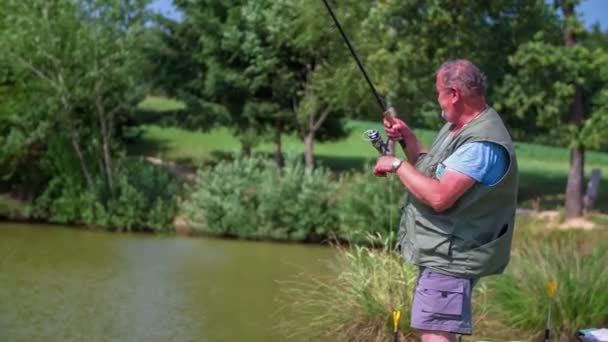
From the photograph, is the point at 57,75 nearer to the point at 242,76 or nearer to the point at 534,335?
the point at 242,76

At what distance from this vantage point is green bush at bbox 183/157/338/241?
1452 centimetres

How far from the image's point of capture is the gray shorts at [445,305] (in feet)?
11.0

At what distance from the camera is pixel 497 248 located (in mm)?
3365

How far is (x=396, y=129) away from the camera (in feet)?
12.5

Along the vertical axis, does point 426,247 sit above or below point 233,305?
above

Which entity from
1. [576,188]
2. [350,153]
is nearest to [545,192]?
[576,188]

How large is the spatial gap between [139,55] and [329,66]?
15.0ft

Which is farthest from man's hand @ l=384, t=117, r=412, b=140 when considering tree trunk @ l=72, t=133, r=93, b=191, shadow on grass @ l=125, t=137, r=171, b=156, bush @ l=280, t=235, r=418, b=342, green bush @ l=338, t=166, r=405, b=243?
shadow on grass @ l=125, t=137, r=171, b=156

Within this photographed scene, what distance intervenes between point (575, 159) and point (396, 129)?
1404 cm

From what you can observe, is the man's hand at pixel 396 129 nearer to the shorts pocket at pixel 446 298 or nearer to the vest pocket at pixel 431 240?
the vest pocket at pixel 431 240

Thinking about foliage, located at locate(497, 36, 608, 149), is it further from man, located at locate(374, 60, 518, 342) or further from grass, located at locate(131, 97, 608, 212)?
man, located at locate(374, 60, 518, 342)

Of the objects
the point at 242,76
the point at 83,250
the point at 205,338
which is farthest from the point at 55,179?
the point at 205,338

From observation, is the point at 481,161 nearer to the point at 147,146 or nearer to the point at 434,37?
the point at 434,37

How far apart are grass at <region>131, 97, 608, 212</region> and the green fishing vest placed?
16.9m
